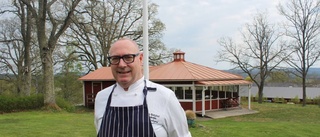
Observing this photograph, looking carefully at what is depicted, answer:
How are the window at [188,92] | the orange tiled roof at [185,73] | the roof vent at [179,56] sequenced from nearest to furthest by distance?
the orange tiled roof at [185,73] → the window at [188,92] → the roof vent at [179,56]

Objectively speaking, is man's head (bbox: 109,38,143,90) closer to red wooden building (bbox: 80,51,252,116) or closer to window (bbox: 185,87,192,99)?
red wooden building (bbox: 80,51,252,116)

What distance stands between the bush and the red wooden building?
5793mm

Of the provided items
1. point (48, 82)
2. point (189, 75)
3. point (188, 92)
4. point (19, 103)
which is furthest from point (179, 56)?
point (19, 103)

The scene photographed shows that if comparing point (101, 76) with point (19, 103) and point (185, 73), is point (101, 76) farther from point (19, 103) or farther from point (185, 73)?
point (185, 73)

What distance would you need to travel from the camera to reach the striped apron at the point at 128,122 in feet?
6.62

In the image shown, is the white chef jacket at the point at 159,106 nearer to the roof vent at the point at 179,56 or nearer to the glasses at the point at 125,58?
the glasses at the point at 125,58

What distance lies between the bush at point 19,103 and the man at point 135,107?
17141mm

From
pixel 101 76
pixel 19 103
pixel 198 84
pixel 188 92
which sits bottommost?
pixel 19 103

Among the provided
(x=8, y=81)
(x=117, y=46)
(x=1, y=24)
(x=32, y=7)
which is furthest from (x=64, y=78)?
(x=117, y=46)

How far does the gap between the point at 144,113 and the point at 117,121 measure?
18 centimetres

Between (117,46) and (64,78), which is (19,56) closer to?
(64,78)

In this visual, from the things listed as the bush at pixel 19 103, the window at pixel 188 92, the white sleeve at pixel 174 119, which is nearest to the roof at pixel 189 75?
the window at pixel 188 92

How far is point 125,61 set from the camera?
6.82 ft

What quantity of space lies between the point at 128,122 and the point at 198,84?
16246 millimetres
